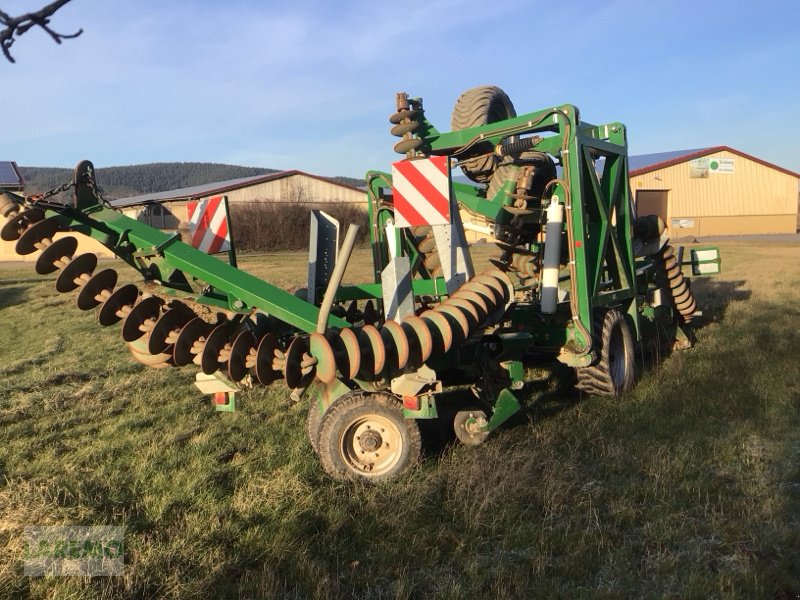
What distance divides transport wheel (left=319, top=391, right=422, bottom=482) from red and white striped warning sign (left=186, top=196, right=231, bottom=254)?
156 cm

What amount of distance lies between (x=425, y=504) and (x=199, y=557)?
4.08 feet

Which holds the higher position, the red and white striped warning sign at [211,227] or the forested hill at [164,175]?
the forested hill at [164,175]

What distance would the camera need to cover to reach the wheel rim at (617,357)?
595 centimetres

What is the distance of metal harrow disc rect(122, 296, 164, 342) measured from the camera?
352 cm

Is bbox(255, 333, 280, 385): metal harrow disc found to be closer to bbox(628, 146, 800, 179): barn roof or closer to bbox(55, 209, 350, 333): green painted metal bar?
bbox(55, 209, 350, 333): green painted metal bar

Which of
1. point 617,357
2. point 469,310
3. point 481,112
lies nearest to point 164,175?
point 481,112

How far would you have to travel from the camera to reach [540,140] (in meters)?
5.55

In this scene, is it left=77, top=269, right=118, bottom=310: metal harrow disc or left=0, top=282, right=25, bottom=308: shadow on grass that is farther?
left=0, top=282, right=25, bottom=308: shadow on grass

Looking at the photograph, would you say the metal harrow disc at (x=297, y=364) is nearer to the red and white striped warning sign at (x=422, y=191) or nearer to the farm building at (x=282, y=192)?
the red and white striped warning sign at (x=422, y=191)

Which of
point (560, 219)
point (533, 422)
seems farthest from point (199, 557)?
point (560, 219)

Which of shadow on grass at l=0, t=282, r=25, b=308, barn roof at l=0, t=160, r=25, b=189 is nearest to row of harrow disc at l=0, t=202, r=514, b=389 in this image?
shadow on grass at l=0, t=282, r=25, b=308

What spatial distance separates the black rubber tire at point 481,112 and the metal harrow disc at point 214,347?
360cm

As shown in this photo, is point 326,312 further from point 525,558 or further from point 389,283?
→ point 525,558
